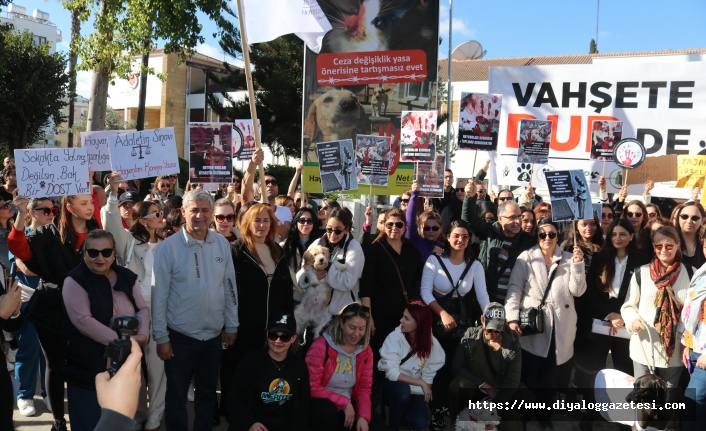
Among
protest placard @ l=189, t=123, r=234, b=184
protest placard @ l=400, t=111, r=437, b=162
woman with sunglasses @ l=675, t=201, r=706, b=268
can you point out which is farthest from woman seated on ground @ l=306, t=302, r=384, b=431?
protest placard @ l=400, t=111, r=437, b=162

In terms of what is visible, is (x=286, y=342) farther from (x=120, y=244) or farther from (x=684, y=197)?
(x=684, y=197)

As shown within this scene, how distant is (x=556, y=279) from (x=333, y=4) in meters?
7.24

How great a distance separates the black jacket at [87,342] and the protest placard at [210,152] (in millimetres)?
3975

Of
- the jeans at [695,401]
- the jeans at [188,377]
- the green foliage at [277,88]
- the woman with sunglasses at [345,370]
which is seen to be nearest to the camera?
the jeans at [695,401]

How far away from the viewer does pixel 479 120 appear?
29.9 feet

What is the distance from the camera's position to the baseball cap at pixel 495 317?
4902 millimetres

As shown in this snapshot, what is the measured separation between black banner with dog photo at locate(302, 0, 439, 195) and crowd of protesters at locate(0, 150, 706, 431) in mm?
4933

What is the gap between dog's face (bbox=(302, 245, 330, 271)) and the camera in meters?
4.95

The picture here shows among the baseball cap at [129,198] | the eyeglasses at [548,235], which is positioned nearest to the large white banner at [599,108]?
the eyeglasses at [548,235]

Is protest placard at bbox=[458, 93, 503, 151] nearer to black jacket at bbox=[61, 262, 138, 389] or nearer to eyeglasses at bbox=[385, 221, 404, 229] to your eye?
eyeglasses at bbox=[385, 221, 404, 229]

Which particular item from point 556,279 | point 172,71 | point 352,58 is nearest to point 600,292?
point 556,279

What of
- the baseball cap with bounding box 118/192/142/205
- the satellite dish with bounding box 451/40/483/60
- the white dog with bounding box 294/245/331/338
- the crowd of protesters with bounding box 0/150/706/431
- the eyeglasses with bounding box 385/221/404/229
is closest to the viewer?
the crowd of protesters with bounding box 0/150/706/431

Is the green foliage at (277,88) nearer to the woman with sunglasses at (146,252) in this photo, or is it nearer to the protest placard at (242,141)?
the protest placard at (242,141)

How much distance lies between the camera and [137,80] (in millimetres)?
45688
